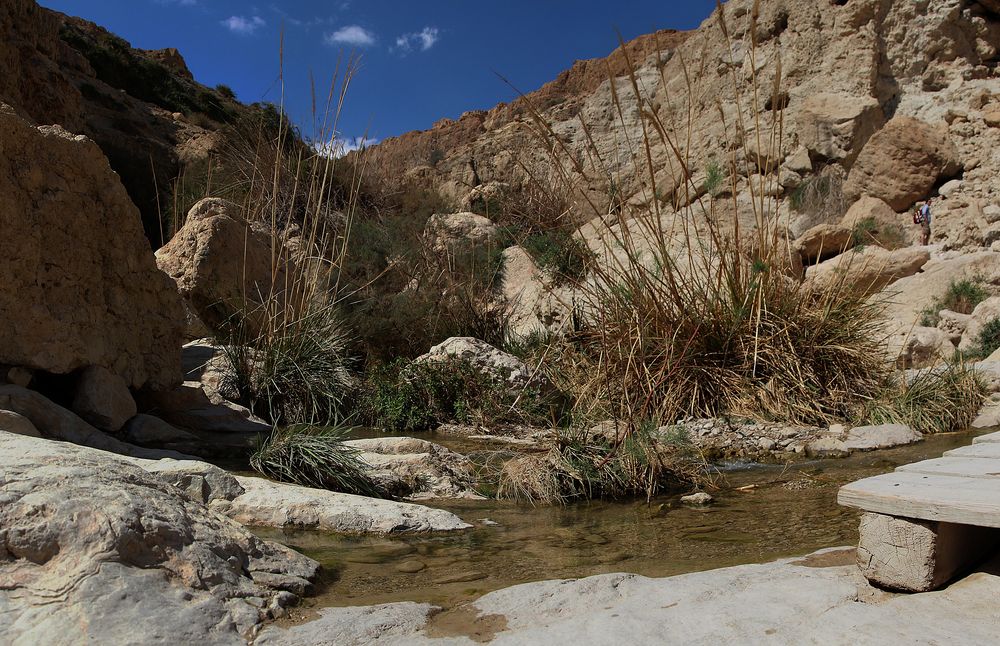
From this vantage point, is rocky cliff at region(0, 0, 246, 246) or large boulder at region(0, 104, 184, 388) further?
rocky cliff at region(0, 0, 246, 246)

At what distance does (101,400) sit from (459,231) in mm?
7472

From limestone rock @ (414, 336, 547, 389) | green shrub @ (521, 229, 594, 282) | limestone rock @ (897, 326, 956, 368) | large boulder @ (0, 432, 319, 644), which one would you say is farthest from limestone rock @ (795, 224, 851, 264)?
large boulder @ (0, 432, 319, 644)

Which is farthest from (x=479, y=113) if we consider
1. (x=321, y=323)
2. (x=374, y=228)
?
(x=321, y=323)

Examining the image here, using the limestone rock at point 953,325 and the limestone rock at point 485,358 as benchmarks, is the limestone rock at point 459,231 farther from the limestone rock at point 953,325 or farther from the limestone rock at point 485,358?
the limestone rock at point 953,325

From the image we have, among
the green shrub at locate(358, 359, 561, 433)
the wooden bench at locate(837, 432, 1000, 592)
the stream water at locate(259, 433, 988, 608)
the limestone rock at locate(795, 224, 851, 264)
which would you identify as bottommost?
the stream water at locate(259, 433, 988, 608)

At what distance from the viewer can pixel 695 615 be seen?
1.80 meters

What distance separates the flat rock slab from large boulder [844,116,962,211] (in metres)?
13.7

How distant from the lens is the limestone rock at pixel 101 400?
445 cm

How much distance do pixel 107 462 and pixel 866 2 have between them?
16838mm

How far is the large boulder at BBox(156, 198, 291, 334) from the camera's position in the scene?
6832mm

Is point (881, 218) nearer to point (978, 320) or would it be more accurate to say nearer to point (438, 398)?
point (978, 320)

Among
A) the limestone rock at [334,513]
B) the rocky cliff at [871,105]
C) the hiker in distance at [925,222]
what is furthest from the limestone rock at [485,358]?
the hiker in distance at [925,222]

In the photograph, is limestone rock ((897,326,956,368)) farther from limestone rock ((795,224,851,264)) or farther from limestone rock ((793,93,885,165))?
limestone rock ((793,93,885,165))

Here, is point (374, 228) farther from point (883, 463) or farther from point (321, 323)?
point (883, 463)
